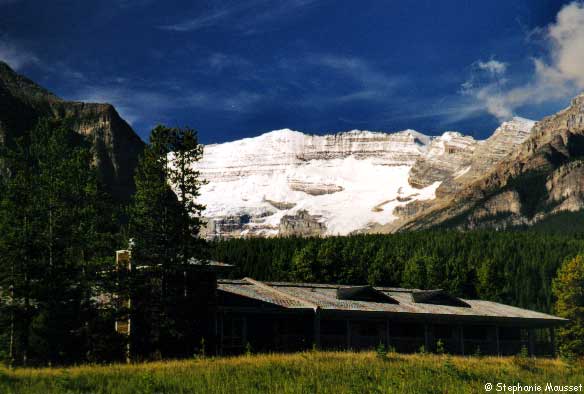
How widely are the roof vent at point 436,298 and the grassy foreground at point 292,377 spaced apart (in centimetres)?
2419

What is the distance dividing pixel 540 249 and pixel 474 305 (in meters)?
104

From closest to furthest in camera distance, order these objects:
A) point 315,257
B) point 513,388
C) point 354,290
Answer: point 513,388
point 354,290
point 315,257

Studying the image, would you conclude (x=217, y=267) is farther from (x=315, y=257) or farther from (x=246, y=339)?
(x=315, y=257)

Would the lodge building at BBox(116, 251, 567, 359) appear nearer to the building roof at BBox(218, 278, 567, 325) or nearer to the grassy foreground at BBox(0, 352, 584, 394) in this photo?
the building roof at BBox(218, 278, 567, 325)

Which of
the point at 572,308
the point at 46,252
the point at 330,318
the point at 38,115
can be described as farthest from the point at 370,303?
the point at 38,115

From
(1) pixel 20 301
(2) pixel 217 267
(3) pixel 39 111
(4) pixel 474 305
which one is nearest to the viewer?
(1) pixel 20 301

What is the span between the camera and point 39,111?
583ft

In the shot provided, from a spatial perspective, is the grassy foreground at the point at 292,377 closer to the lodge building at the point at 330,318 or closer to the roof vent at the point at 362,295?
the lodge building at the point at 330,318

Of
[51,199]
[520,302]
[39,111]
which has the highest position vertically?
[39,111]

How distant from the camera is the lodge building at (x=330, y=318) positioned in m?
41.7

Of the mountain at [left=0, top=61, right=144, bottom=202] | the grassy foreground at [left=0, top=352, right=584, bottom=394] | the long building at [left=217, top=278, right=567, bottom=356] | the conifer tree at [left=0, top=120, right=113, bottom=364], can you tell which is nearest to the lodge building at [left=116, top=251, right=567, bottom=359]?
the long building at [left=217, top=278, right=567, bottom=356]

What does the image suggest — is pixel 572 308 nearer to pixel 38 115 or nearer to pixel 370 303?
pixel 370 303

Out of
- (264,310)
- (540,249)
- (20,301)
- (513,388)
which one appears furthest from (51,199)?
(540,249)

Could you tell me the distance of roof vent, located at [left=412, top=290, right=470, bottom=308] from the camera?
56.3 m
